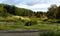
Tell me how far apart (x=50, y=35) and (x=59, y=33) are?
67 centimetres

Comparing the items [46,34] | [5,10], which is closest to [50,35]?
[46,34]

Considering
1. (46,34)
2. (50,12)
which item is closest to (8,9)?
(50,12)

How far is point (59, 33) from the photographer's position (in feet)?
41.6

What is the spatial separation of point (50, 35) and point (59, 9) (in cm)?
4926

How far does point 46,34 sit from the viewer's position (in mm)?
12703

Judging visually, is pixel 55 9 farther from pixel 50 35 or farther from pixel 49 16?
pixel 50 35

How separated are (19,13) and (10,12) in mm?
4840

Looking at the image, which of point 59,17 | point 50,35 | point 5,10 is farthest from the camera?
point 5,10

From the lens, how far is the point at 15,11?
241 feet

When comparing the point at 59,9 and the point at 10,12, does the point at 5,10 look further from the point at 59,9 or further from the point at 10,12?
the point at 59,9

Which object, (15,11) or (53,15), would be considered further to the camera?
(15,11)

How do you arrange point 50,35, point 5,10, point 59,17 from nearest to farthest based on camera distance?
point 50,35
point 59,17
point 5,10

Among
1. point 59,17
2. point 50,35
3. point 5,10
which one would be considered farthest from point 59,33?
point 5,10

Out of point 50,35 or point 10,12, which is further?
point 10,12
